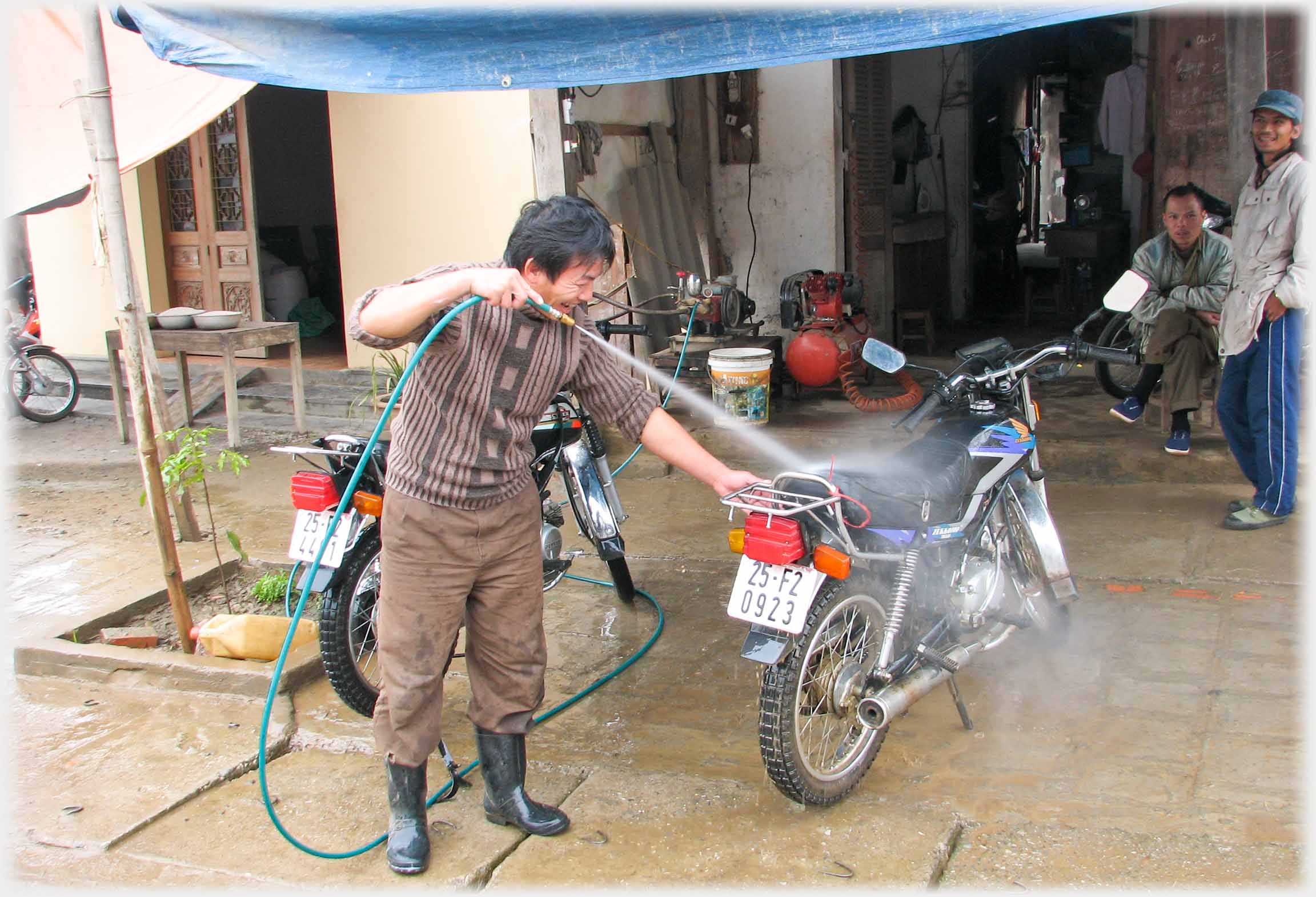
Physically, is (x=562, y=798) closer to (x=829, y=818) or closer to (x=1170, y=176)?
(x=829, y=818)

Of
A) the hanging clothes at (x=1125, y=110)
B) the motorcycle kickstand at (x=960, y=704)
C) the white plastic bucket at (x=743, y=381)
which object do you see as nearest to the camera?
the motorcycle kickstand at (x=960, y=704)

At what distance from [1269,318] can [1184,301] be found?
39.9 inches

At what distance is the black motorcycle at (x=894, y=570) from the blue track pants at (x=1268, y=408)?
155 centimetres

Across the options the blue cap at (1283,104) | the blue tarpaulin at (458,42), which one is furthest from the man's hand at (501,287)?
the blue cap at (1283,104)

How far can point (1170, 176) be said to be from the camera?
22.4ft

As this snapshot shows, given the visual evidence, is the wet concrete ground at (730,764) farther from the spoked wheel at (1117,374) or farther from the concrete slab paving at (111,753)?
the spoked wheel at (1117,374)

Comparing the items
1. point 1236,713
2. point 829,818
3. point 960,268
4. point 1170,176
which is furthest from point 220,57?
point 960,268

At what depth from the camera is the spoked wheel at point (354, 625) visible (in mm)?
3523

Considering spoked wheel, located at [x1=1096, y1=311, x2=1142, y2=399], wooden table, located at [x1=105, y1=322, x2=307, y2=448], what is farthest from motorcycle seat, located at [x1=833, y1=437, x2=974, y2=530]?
wooden table, located at [x1=105, y1=322, x2=307, y2=448]

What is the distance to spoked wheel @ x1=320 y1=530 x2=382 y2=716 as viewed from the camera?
3.52m

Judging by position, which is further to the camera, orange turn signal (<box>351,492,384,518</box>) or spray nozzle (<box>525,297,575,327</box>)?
orange turn signal (<box>351,492,384,518</box>)

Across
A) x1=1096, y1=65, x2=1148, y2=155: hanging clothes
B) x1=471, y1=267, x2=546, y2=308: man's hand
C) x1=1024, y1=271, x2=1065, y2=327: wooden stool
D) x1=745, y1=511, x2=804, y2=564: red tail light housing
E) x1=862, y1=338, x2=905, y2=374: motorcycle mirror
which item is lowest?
x1=745, y1=511, x2=804, y2=564: red tail light housing

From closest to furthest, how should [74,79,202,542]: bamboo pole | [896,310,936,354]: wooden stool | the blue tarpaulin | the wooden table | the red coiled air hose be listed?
1. the blue tarpaulin
2. [74,79,202,542]: bamboo pole
3. the red coiled air hose
4. the wooden table
5. [896,310,936,354]: wooden stool

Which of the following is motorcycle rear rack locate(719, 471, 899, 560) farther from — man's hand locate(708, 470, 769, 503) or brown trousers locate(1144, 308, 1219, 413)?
brown trousers locate(1144, 308, 1219, 413)
